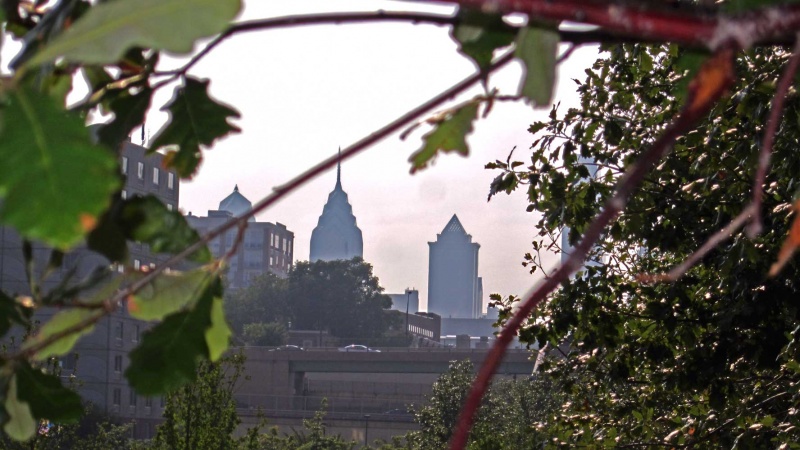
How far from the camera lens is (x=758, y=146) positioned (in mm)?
4723

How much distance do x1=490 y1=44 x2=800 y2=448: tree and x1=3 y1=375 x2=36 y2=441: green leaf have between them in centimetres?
447

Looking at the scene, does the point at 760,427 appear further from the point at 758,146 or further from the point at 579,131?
the point at 579,131

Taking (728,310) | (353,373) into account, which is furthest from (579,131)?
(353,373)

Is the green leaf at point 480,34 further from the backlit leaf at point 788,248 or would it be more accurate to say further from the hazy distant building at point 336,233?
the hazy distant building at point 336,233

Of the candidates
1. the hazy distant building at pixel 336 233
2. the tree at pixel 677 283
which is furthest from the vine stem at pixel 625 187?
the hazy distant building at pixel 336 233

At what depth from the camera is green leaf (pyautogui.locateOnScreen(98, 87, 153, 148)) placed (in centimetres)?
91

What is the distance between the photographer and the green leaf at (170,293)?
855 millimetres

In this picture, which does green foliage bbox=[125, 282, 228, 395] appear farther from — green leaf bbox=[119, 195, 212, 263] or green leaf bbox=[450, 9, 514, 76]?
green leaf bbox=[450, 9, 514, 76]

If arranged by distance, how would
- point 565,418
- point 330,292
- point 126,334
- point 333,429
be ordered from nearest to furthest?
point 565,418 < point 126,334 < point 333,429 < point 330,292

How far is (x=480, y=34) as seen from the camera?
34.6 inches

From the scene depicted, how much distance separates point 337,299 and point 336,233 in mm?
98529

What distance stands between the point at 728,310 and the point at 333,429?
5609cm

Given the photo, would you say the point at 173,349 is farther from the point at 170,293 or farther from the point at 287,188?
the point at 287,188

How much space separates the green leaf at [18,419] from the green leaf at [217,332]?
0.65 ft
